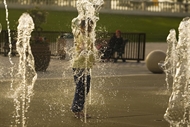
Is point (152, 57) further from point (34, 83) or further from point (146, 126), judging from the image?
point (146, 126)

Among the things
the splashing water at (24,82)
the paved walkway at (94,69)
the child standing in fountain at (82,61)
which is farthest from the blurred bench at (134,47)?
the child standing in fountain at (82,61)

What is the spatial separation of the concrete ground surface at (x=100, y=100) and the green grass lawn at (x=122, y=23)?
106ft

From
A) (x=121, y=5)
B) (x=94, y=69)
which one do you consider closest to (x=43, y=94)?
(x=94, y=69)

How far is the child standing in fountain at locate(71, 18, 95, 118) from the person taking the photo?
12734 mm

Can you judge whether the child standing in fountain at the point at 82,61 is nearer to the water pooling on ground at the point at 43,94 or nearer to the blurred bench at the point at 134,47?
the water pooling on ground at the point at 43,94

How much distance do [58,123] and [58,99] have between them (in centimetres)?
317

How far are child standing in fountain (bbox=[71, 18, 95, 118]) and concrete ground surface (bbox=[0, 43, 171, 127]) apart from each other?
0.31 metres

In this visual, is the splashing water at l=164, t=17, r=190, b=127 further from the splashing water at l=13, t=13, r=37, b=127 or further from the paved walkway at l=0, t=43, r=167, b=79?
the splashing water at l=13, t=13, r=37, b=127

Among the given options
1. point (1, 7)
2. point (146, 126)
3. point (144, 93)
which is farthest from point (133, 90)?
point (1, 7)

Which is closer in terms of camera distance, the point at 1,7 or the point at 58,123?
the point at 58,123

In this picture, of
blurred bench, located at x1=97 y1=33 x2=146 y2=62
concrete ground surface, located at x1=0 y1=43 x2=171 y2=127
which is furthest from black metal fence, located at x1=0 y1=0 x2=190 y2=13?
concrete ground surface, located at x1=0 y1=43 x2=171 y2=127

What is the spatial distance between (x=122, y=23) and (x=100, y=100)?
164 feet

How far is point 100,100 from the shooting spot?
1558cm

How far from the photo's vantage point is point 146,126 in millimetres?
12383
